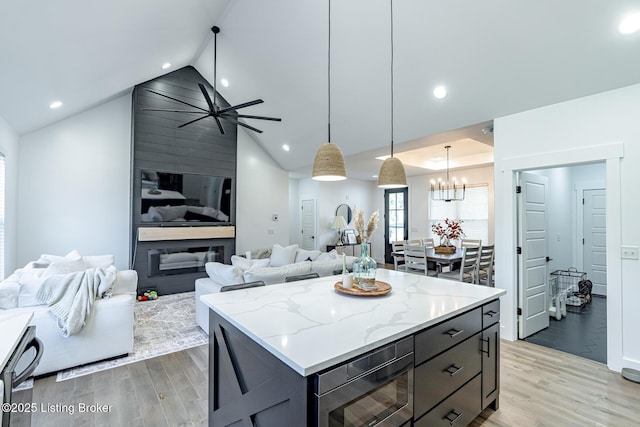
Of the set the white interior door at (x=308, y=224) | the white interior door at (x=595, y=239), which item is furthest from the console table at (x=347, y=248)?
the white interior door at (x=595, y=239)

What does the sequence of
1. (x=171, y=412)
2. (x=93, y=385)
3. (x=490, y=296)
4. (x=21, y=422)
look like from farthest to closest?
(x=93, y=385) < (x=171, y=412) < (x=490, y=296) < (x=21, y=422)

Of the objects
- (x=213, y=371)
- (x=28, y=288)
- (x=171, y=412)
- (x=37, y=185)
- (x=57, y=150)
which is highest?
(x=57, y=150)

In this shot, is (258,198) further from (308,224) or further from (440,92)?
(440,92)

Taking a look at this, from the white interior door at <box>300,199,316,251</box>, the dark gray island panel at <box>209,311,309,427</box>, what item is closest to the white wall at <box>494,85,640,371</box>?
the dark gray island panel at <box>209,311,309,427</box>

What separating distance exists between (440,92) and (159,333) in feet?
15.0

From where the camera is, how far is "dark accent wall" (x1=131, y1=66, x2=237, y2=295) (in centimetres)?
547

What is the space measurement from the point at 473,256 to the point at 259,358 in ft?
14.0

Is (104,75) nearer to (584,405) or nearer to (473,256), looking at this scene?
(473,256)

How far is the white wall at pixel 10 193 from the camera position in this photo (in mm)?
4023

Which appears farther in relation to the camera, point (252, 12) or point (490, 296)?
point (252, 12)

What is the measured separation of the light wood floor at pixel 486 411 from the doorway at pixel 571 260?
0.56 m

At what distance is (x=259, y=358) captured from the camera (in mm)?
1388

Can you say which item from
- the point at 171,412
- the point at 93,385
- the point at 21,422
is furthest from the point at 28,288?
the point at 21,422

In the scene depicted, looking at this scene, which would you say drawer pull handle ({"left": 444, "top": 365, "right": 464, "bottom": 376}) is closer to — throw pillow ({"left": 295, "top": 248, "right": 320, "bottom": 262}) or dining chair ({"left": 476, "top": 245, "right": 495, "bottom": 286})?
throw pillow ({"left": 295, "top": 248, "right": 320, "bottom": 262})
